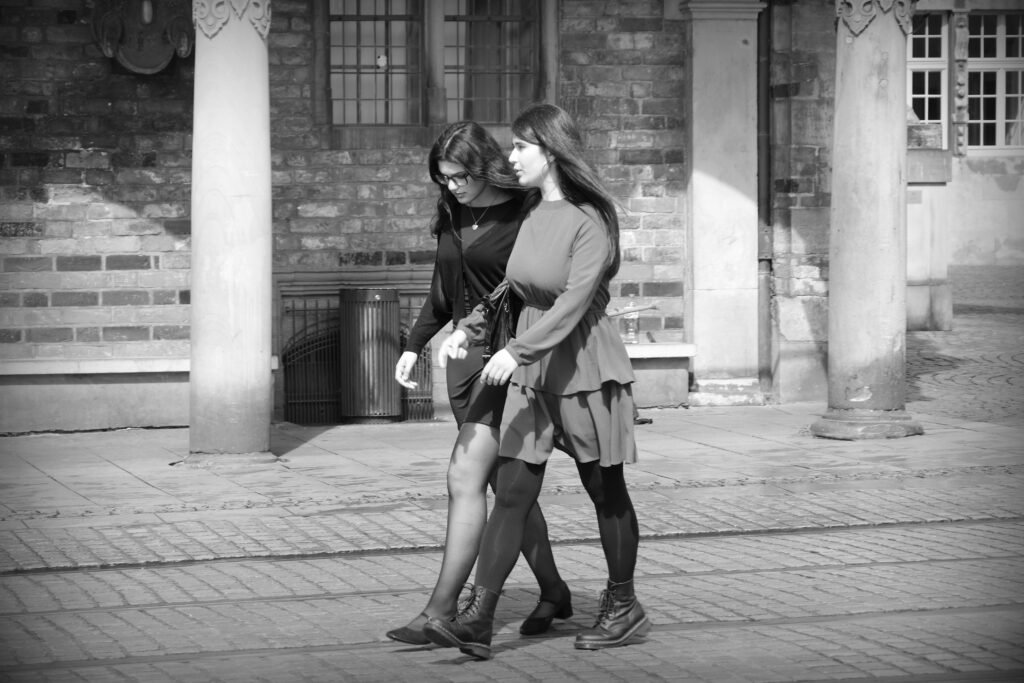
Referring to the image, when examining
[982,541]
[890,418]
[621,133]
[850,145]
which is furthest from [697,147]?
[982,541]

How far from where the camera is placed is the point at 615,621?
615cm

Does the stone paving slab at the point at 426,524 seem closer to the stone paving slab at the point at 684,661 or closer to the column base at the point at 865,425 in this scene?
the stone paving slab at the point at 684,661

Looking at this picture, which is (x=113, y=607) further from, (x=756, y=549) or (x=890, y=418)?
(x=890, y=418)

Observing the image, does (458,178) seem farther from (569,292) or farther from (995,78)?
(995,78)

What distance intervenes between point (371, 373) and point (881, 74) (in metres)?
4.63

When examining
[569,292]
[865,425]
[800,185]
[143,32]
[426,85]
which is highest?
[143,32]

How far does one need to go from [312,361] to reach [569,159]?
26.6ft

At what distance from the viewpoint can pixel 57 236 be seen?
1338 centimetres

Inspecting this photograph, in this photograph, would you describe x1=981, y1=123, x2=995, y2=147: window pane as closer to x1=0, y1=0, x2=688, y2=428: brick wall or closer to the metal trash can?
x1=0, y1=0, x2=688, y2=428: brick wall

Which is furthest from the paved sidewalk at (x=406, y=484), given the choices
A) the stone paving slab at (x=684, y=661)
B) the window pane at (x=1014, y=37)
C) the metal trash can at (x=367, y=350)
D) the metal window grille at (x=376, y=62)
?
the window pane at (x=1014, y=37)

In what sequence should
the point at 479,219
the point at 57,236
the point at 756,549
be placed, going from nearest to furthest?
the point at 479,219
the point at 756,549
the point at 57,236

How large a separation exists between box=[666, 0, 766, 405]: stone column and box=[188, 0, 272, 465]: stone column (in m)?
4.44

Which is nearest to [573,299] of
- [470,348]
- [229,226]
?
[470,348]

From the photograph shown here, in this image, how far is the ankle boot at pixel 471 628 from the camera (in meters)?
5.91
